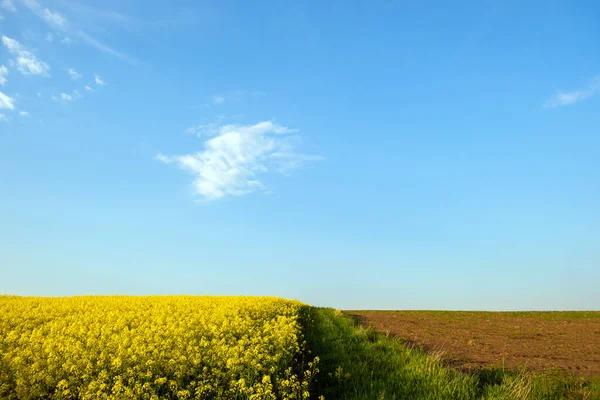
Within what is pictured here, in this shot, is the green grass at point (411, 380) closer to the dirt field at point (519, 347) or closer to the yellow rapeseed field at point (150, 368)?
the yellow rapeseed field at point (150, 368)

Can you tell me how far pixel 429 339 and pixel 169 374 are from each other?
51.5 ft

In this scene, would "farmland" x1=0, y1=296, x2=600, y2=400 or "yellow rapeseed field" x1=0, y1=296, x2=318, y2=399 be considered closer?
"yellow rapeseed field" x1=0, y1=296, x2=318, y2=399

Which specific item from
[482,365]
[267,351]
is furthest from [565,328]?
[267,351]

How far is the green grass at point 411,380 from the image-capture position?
8.85m

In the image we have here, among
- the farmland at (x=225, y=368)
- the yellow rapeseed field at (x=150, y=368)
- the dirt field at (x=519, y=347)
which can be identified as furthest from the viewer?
the dirt field at (x=519, y=347)

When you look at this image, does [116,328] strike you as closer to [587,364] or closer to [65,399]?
[65,399]

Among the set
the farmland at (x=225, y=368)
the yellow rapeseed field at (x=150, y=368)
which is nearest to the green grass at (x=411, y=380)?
the farmland at (x=225, y=368)

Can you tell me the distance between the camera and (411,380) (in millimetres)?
9633

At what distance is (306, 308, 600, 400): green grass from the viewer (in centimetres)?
885

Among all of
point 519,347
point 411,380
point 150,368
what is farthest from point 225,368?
point 519,347

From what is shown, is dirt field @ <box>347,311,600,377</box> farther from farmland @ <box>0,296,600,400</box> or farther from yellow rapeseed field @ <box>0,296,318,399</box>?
yellow rapeseed field @ <box>0,296,318,399</box>

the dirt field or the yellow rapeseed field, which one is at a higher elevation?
the yellow rapeseed field

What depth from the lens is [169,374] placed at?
7.91m

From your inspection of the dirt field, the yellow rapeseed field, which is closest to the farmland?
the yellow rapeseed field
